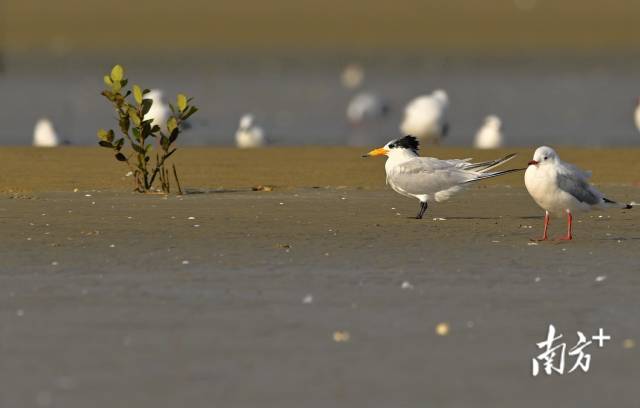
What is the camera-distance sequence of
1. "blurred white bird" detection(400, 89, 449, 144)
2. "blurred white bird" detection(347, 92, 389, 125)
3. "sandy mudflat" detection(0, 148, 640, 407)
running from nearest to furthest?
"sandy mudflat" detection(0, 148, 640, 407) → "blurred white bird" detection(400, 89, 449, 144) → "blurred white bird" detection(347, 92, 389, 125)

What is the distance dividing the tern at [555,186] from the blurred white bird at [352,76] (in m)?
33.4

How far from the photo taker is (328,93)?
1726 inches

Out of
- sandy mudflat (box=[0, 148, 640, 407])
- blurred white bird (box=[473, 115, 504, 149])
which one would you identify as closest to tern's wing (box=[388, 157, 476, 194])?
sandy mudflat (box=[0, 148, 640, 407])

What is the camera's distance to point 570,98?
40406mm

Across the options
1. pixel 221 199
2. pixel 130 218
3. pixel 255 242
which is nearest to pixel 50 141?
pixel 221 199

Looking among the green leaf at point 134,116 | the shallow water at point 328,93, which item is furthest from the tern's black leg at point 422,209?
the shallow water at point 328,93

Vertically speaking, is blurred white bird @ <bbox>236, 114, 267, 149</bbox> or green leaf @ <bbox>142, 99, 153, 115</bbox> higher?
green leaf @ <bbox>142, 99, 153, 115</bbox>

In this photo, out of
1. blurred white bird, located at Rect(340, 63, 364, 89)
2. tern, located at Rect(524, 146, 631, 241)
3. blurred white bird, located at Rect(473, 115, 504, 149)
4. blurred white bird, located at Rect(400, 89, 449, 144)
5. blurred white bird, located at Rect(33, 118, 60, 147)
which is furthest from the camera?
blurred white bird, located at Rect(340, 63, 364, 89)

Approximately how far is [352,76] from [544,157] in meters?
36.9

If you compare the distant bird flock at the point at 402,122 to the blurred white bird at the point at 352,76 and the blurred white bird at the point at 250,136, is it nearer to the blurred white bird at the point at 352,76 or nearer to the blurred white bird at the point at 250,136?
the blurred white bird at the point at 250,136

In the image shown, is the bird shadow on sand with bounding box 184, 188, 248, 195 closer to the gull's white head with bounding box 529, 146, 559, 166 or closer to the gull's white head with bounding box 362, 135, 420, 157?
the gull's white head with bounding box 362, 135, 420, 157

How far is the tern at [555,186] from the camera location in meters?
13.6

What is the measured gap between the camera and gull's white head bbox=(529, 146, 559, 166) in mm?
13688

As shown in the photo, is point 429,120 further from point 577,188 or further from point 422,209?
point 577,188
